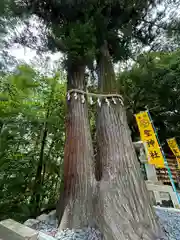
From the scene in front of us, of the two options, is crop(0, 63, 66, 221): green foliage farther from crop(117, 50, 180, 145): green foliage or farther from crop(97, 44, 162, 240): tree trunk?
crop(117, 50, 180, 145): green foliage

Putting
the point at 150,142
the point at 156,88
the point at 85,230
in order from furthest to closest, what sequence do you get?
the point at 156,88, the point at 150,142, the point at 85,230

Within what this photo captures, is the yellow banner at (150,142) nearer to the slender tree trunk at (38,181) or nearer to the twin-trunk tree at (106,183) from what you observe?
the twin-trunk tree at (106,183)

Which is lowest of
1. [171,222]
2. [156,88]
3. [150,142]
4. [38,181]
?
[171,222]

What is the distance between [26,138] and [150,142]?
7.67 feet

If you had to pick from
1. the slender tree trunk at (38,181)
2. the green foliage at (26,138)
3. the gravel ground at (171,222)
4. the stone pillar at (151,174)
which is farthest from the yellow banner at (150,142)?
the slender tree trunk at (38,181)

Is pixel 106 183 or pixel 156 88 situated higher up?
pixel 156 88

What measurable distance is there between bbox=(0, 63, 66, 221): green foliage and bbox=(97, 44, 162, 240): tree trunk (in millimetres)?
959

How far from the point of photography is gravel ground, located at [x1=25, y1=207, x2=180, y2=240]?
54.2 inches

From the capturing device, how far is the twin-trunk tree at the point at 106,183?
4.58ft

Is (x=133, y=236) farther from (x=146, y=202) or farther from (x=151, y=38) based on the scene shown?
(x=151, y=38)

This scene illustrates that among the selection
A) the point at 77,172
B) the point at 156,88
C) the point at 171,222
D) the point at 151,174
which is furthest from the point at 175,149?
the point at 77,172

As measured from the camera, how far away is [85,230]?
1.45 meters

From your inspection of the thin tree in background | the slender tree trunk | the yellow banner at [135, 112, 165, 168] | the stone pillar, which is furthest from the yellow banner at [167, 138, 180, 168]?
the slender tree trunk

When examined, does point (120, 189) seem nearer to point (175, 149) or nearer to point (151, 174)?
point (151, 174)
